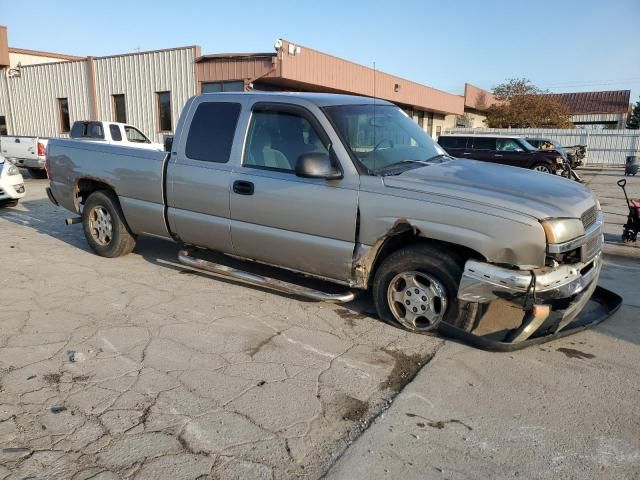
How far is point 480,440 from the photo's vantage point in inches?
113

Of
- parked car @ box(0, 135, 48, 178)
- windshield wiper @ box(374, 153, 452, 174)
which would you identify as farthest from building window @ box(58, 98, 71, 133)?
windshield wiper @ box(374, 153, 452, 174)

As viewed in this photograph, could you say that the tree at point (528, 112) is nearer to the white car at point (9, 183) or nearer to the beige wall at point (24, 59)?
the beige wall at point (24, 59)

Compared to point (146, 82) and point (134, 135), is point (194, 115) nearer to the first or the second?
point (134, 135)

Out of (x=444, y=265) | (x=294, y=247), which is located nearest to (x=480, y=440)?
(x=444, y=265)

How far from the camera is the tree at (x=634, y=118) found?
69.0m

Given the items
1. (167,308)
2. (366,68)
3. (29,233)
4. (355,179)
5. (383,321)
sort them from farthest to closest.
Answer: (366,68) < (29,233) < (167,308) < (383,321) < (355,179)

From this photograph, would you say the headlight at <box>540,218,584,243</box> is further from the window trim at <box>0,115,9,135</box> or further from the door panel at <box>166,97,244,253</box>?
the window trim at <box>0,115,9,135</box>

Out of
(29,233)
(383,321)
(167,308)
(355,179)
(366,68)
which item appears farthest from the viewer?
(366,68)

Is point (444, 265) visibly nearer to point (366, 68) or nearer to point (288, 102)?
point (288, 102)

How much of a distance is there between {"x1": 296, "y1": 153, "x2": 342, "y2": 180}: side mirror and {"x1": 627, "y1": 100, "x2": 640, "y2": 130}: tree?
76.1m

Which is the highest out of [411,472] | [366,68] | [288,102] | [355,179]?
[366,68]

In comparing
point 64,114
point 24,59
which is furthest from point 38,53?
point 64,114

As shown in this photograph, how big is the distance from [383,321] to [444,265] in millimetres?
871

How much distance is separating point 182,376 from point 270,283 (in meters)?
1.47
